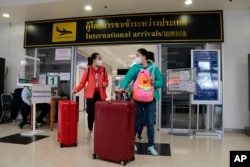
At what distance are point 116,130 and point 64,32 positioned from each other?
418cm

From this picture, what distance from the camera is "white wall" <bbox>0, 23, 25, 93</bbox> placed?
6.59m

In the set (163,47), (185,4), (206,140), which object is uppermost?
(185,4)

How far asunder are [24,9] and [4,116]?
290 cm

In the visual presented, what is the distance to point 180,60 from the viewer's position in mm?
5629

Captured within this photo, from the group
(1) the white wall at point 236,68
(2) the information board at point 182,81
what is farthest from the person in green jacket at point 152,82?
(1) the white wall at point 236,68

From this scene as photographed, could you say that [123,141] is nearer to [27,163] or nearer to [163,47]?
[27,163]

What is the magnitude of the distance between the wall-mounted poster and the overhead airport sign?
47 centimetres

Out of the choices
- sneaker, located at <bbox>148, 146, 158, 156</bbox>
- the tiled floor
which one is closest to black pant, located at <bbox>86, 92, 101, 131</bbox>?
the tiled floor

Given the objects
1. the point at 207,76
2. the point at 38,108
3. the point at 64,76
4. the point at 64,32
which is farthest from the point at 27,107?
the point at 207,76

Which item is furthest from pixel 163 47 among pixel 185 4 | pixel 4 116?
pixel 4 116

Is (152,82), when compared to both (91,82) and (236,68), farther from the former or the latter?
(236,68)

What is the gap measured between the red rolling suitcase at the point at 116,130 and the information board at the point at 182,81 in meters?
2.31

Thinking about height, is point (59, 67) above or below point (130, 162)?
above

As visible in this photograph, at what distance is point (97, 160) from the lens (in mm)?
2873
